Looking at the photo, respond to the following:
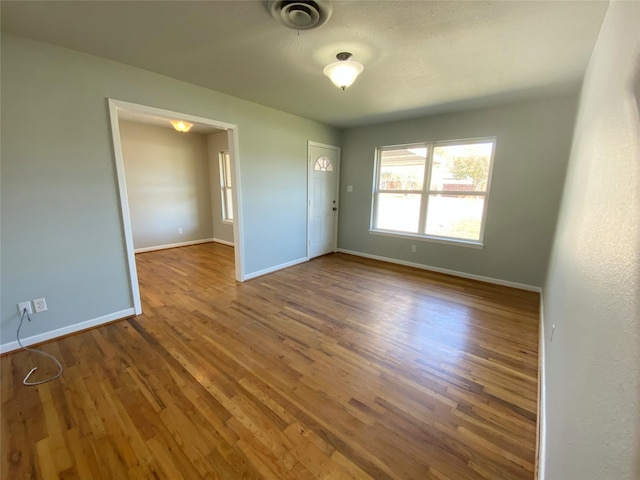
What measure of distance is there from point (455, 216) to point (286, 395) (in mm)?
3578

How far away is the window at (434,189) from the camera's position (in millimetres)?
3830

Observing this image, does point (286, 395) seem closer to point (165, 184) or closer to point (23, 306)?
point (23, 306)

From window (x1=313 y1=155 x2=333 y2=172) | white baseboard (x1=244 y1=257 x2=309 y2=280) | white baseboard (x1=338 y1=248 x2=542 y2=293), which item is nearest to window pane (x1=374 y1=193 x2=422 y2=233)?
white baseboard (x1=338 y1=248 x2=542 y2=293)

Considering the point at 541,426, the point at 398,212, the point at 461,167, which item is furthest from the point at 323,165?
the point at 541,426

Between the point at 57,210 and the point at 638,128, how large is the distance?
3413 mm

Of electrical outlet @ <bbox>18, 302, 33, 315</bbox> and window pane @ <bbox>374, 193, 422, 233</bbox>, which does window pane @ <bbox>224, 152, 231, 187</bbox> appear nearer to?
window pane @ <bbox>374, 193, 422, 233</bbox>

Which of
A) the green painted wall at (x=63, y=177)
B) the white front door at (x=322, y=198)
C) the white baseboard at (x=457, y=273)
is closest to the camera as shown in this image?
the green painted wall at (x=63, y=177)

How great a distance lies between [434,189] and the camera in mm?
4195

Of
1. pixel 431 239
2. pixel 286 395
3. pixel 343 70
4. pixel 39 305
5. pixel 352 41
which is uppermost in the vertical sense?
pixel 352 41

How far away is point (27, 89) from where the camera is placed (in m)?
2.04

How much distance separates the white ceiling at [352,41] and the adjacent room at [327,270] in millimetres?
22

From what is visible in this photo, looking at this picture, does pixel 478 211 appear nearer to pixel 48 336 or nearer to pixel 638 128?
pixel 638 128

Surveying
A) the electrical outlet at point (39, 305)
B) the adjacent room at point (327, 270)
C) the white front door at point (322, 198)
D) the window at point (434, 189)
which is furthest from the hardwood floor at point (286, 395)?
the white front door at point (322, 198)

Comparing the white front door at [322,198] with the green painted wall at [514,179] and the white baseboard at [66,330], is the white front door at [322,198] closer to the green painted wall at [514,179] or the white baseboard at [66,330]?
the green painted wall at [514,179]
